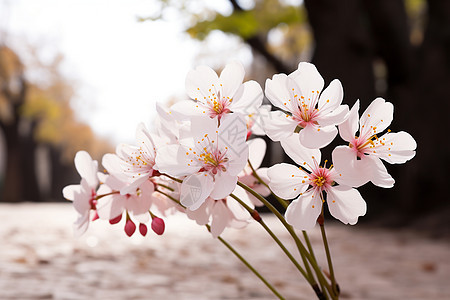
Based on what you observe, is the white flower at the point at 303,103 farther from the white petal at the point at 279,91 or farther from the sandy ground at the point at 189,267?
the sandy ground at the point at 189,267

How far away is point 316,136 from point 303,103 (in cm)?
9

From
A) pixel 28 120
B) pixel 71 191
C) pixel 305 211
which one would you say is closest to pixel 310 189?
pixel 305 211

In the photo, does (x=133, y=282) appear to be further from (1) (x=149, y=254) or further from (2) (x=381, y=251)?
(2) (x=381, y=251)

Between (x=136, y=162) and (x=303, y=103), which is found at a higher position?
(x=303, y=103)

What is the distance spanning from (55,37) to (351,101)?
38.4ft

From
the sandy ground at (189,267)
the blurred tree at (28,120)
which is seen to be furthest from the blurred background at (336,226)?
the blurred tree at (28,120)

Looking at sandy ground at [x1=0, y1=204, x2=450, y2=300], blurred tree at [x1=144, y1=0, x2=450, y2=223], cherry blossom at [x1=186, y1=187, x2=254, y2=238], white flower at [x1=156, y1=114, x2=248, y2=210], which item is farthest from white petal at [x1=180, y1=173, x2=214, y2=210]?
blurred tree at [x1=144, y1=0, x2=450, y2=223]

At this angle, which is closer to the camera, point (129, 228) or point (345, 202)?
point (345, 202)

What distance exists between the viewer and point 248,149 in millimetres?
904

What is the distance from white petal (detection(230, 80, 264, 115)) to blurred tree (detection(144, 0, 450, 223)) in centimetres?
471

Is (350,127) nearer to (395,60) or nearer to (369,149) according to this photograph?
(369,149)

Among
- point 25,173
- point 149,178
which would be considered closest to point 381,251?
point 149,178

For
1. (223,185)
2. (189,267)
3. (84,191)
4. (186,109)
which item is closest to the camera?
(223,185)

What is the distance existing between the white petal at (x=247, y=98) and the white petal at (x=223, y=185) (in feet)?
0.58
